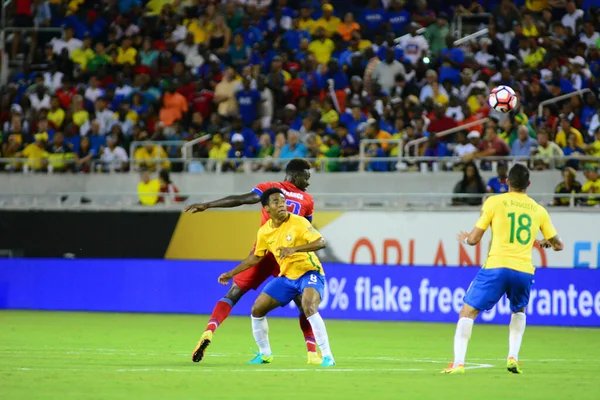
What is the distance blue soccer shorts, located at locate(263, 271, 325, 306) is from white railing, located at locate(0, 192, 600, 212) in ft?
32.9

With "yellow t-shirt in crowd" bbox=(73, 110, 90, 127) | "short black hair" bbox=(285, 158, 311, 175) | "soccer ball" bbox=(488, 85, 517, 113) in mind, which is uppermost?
A: "soccer ball" bbox=(488, 85, 517, 113)

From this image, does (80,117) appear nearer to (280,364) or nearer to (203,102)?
(203,102)

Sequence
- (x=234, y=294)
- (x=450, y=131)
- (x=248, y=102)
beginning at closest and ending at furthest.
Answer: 1. (x=234, y=294)
2. (x=450, y=131)
3. (x=248, y=102)

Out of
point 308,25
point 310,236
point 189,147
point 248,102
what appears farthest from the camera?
point 308,25

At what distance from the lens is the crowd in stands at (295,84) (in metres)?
23.9

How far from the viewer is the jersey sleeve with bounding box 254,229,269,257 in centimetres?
1266

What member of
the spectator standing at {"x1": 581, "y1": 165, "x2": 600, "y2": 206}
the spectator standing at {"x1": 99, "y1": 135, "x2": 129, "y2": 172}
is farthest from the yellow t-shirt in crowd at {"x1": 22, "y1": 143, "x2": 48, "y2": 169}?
the spectator standing at {"x1": 581, "y1": 165, "x2": 600, "y2": 206}

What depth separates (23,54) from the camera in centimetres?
3119

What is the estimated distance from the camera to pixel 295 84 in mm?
26375

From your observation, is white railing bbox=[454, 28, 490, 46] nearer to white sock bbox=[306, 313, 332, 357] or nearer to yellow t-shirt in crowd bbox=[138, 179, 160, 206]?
yellow t-shirt in crowd bbox=[138, 179, 160, 206]

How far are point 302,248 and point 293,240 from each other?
247mm

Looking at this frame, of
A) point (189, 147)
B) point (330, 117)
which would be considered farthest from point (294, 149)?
point (189, 147)

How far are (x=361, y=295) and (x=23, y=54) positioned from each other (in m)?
13.2

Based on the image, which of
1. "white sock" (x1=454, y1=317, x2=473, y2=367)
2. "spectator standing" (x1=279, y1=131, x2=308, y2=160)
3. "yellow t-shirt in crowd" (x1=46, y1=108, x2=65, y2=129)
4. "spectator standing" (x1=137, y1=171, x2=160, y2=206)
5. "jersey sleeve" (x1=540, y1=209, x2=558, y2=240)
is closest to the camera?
"white sock" (x1=454, y1=317, x2=473, y2=367)
